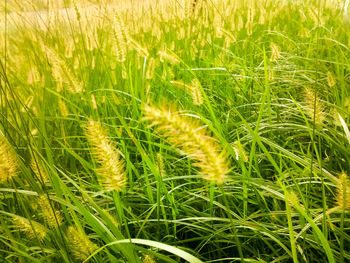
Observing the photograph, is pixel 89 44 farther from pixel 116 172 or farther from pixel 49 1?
pixel 116 172

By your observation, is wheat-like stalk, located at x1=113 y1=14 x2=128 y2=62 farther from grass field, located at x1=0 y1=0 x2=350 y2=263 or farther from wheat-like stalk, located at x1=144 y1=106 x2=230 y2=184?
wheat-like stalk, located at x1=144 y1=106 x2=230 y2=184

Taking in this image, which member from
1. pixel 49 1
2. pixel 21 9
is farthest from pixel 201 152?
pixel 21 9

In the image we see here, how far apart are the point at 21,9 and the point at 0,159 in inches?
54.9

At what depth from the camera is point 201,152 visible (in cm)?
49

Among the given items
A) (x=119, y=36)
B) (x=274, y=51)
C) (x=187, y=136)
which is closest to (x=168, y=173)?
(x=119, y=36)

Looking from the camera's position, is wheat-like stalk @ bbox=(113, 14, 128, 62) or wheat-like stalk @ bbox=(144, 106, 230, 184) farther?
wheat-like stalk @ bbox=(113, 14, 128, 62)

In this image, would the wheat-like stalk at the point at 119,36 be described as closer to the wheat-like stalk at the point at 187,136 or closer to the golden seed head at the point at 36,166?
the golden seed head at the point at 36,166

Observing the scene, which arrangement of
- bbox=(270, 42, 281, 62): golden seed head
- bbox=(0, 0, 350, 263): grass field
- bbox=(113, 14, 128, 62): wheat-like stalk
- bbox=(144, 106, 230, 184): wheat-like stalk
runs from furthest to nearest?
bbox=(270, 42, 281, 62): golden seed head < bbox=(113, 14, 128, 62): wheat-like stalk < bbox=(0, 0, 350, 263): grass field < bbox=(144, 106, 230, 184): wheat-like stalk

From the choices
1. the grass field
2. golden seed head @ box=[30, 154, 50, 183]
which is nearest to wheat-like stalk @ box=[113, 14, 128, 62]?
the grass field

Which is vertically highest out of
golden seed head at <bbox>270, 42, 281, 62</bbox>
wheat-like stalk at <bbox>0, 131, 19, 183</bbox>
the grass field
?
golden seed head at <bbox>270, 42, 281, 62</bbox>

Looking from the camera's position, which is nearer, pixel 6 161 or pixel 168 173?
pixel 6 161

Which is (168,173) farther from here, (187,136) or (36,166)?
(187,136)

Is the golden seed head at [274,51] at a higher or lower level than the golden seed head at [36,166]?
higher

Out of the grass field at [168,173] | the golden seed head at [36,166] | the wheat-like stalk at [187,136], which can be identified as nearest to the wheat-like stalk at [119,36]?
the grass field at [168,173]
